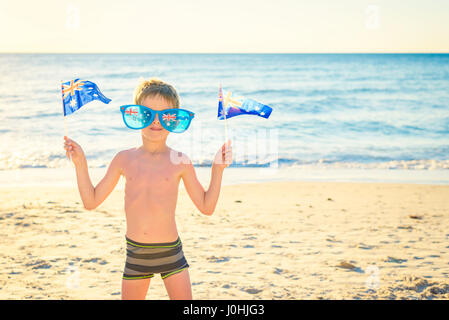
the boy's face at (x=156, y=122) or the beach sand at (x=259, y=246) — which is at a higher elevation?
the boy's face at (x=156, y=122)

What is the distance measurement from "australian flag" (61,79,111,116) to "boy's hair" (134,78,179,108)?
251 millimetres

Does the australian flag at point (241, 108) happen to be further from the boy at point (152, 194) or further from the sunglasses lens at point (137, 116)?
the sunglasses lens at point (137, 116)

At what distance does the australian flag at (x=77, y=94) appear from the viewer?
296 centimetres

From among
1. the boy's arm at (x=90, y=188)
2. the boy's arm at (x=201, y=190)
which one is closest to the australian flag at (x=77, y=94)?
the boy's arm at (x=90, y=188)

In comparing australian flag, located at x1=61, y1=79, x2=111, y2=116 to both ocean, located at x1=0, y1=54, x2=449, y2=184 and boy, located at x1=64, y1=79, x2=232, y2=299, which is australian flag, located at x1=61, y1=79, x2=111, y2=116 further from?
ocean, located at x1=0, y1=54, x2=449, y2=184

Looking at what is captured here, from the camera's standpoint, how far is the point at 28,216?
25.2ft

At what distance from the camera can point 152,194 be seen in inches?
112

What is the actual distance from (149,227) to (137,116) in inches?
26.8

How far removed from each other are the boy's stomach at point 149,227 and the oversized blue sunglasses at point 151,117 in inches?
21.3

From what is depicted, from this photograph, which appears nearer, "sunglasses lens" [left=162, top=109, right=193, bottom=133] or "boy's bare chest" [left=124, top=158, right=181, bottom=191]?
"sunglasses lens" [left=162, top=109, right=193, bottom=133]

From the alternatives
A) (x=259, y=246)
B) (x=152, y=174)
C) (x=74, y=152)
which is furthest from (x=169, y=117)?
(x=259, y=246)

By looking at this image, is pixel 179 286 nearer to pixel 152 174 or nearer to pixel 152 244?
pixel 152 244

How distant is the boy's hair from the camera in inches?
111

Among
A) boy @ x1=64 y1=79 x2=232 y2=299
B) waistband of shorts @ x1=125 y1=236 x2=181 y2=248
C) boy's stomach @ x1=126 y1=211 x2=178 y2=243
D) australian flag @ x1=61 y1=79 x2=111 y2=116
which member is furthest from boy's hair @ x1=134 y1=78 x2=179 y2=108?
waistband of shorts @ x1=125 y1=236 x2=181 y2=248
